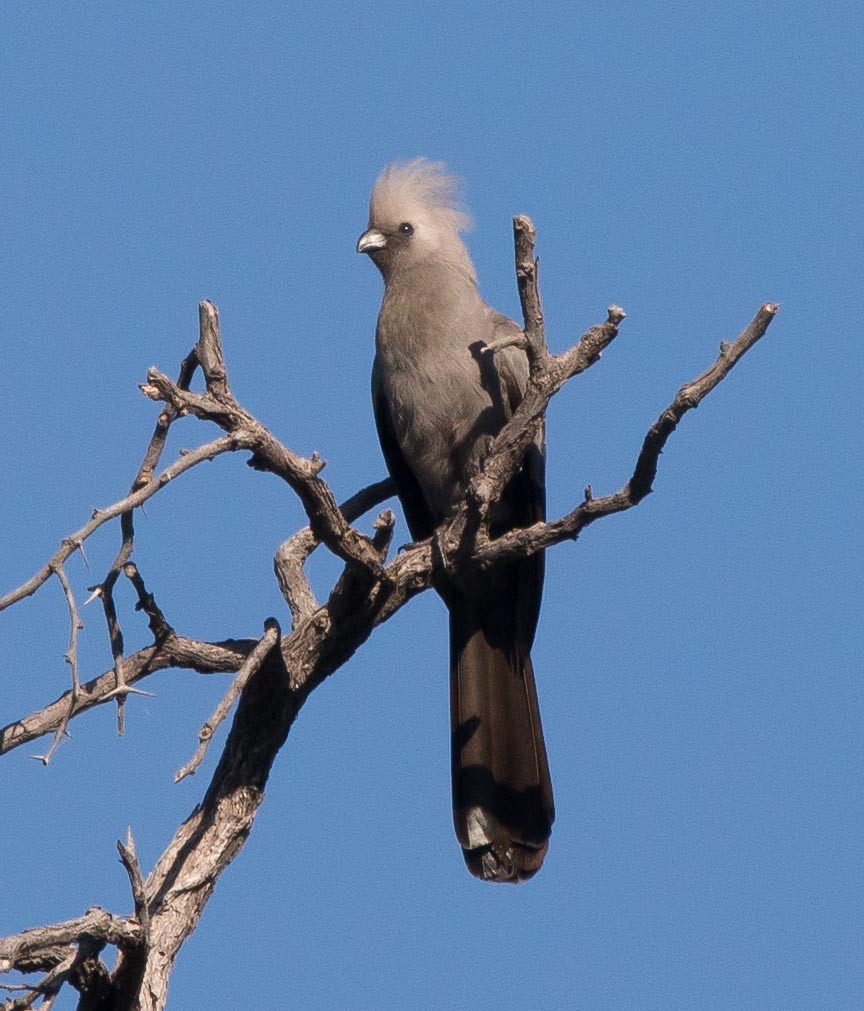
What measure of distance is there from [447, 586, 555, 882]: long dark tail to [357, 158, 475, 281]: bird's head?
1.47 metres

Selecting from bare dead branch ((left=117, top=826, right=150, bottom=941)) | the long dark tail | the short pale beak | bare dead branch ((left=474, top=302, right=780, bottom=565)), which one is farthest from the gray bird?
bare dead branch ((left=117, top=826, right=150, bottom=941))

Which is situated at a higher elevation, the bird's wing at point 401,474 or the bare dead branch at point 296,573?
the bird's wing at point 401,474

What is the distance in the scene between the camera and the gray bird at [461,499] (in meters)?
5.66

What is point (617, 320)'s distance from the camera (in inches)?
178

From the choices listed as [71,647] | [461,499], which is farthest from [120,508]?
[461,499]

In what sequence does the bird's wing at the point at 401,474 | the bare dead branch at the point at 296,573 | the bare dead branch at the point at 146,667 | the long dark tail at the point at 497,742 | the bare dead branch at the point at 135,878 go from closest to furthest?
the bare dead branch at the point at 135,878
the bare dead branch at the point at 146,667
the bare dead branch at the point at 296,573
the long dark tail at the point at 497,742
the bird's wing at the point at 401,474

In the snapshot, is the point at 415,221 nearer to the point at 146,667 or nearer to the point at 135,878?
the point at 146,667

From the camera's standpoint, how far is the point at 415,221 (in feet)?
21.5

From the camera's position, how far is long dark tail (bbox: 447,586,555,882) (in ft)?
18.4

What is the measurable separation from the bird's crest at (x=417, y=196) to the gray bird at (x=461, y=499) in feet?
0.88

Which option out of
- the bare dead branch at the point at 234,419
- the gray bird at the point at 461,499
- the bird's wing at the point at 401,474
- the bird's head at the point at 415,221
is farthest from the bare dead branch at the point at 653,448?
the bird's head at the point at 415,221

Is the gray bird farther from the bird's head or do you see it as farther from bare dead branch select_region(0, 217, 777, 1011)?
bare dead branch select_region(0, 217, 777, 1011)

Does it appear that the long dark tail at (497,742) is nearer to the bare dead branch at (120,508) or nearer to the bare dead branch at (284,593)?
the bare dead branch at (284,593)

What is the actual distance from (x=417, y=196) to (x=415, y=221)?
6.0 inches
